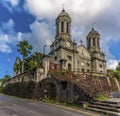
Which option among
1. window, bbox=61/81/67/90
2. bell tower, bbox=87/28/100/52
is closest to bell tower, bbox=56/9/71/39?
bell tower, bbox=87/28/100/52

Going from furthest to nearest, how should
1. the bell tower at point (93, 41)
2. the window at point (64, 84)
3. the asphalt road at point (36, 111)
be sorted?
1. the bell tower at point (93, 41)
2. the window at point (64, 84)
3. the asphalt road at point (36, 111)

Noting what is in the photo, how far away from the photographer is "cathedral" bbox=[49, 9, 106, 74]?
48.9 meters

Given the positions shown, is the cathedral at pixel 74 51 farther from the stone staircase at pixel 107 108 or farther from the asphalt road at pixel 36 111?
the stone staircase at pixel 107 108

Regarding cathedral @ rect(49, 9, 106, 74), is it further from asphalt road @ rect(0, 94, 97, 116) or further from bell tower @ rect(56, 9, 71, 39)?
asphalt road @ rect(0, 94, 97, 116)

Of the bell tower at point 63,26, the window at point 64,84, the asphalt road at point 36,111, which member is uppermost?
the bell tower at point 63,26

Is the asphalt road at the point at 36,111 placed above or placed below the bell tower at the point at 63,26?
below

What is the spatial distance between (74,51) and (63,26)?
799 cm

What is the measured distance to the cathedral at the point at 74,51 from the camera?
160 ft

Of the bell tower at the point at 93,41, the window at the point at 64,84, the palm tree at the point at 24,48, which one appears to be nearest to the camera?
the window at the point at 64,84

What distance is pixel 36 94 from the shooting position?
74.3ft

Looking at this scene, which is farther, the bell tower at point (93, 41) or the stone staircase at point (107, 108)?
the bell tower at point (93, 41)

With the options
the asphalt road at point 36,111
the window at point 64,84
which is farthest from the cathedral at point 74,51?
the asphalt road at point 36,111

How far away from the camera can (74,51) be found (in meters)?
50.9

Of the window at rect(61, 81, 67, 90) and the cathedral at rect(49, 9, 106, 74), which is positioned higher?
the cathedral at rect(49, 9, 106, 74)
